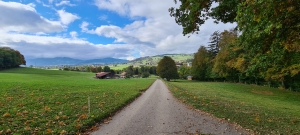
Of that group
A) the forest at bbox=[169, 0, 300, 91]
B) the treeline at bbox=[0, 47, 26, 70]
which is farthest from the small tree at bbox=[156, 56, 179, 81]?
the treeline at bbox=[0, 47, 26, 70]

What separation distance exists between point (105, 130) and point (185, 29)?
7330mm

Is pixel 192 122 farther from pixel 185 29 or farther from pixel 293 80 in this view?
pixel 293 80

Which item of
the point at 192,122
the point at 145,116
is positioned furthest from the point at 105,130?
the point at 192,122

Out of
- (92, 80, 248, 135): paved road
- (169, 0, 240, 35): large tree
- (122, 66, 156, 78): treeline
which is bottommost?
(92, 80, 248, 135): paved road

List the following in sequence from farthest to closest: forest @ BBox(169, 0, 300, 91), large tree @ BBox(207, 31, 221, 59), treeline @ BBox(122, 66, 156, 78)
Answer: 1. treeline @ BBox(122, 66, 156, 78)
2. large tree @ BBox(207, 31, 221, 59)
3. forest @ BBox(169, 0, 300, 91)

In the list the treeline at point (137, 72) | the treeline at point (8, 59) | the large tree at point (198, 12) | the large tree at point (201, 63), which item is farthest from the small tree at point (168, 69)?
the treeline at point (8, 59)

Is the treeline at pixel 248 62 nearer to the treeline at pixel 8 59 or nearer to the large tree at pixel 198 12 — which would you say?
the large tree at pixel 198 12

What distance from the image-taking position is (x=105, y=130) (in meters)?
7.57

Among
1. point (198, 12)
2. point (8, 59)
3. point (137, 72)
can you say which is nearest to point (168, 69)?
point (198, 12)

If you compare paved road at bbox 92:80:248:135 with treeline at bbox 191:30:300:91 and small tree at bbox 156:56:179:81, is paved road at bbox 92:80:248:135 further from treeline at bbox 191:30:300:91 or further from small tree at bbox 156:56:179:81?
small tree at bbox 156:56:179:81

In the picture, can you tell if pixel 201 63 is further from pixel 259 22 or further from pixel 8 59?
pixel 8 59

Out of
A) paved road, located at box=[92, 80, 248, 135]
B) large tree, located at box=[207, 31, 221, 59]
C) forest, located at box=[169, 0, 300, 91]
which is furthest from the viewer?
large tree, located at box=[207, 31, 221, 59]

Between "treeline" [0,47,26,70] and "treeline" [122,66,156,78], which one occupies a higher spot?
"treeline" [0,47,26,70]

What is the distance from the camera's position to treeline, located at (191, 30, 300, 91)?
997cm
